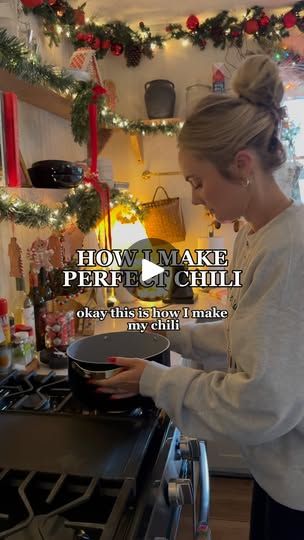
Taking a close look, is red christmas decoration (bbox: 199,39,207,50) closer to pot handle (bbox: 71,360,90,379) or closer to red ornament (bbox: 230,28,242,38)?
red ornament (bbox: 230,28,242,38)

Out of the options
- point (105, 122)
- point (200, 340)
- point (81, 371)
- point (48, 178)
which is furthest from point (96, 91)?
point (81, 371)

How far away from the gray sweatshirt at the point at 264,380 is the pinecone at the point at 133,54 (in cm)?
193

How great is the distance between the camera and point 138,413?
92 cm

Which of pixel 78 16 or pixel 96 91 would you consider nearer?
pixel 96 91

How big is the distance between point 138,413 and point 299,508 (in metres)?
0.33

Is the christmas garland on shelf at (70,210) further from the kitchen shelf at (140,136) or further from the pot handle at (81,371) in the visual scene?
the pot handle at (81,371)

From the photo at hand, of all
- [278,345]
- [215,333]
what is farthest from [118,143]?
[278,345]

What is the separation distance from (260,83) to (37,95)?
0.95 metres

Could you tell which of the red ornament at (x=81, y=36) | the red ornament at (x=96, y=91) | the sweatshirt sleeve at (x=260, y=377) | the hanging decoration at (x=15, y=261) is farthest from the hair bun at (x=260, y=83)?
the red ornament at (x=81, y=36)

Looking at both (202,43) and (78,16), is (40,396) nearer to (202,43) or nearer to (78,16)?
(78,16)

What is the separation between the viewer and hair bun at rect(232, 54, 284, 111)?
0.82 meters

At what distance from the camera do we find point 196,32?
2338mm

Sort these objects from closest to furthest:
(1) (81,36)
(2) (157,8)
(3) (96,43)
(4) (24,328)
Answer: (4) (24,328), (1) (81,36), (2) (157,8), (3) (96,43)

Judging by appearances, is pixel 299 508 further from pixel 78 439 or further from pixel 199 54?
pixel 199 54
